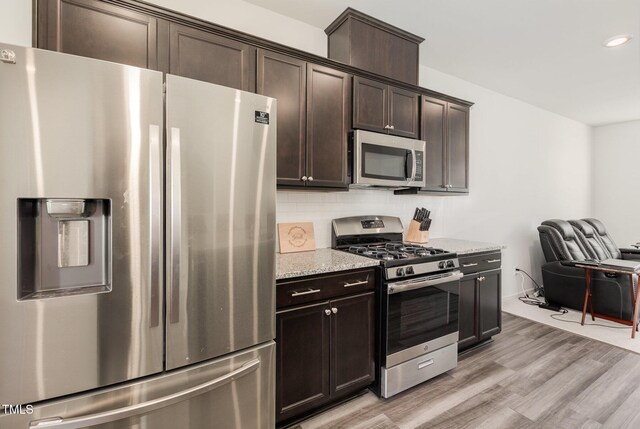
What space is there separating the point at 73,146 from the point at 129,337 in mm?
732

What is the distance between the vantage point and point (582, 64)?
317cm

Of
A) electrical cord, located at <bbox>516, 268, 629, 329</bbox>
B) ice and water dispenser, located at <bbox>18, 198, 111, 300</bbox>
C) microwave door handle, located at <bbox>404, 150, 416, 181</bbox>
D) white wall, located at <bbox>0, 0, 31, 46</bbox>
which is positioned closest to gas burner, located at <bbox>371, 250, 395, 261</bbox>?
microwave door handle, located at <bbox>404, 150, 416, 181</bbox>

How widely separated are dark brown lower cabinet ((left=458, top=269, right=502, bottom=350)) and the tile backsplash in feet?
2.60

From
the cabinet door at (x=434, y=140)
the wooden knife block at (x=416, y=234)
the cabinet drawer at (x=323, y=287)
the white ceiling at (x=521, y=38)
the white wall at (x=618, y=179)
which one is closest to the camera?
the cabinet drawer at (x=323, y=287)

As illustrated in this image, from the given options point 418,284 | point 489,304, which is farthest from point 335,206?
point 489,304

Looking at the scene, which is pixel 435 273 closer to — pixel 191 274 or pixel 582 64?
pixel 191 274

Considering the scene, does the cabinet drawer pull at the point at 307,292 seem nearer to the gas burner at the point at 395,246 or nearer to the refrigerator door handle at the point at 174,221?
the refrigerator door handle at the point at 174,221

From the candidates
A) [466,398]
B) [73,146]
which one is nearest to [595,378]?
[466,398]

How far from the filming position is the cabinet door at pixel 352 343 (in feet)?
6.09

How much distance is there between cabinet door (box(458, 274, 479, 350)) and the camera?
2.53 metres

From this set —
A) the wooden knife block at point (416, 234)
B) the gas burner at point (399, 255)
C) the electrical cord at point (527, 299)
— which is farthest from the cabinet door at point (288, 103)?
the electrical cord at point (527, 299)

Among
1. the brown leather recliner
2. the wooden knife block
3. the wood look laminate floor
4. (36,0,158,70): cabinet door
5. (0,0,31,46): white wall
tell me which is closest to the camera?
(36,0,158,70): cabinet door

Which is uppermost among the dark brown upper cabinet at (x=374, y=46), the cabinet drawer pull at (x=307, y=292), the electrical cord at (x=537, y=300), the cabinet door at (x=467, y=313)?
the dark brown upper cabinet at (x=374, y=46)

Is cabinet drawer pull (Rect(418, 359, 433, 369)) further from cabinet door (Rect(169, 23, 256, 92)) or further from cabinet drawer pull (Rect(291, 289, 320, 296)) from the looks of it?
cabinet door (Rect(169, 23, 256, 92))
